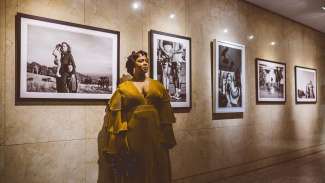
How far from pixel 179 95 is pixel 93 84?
1.60m

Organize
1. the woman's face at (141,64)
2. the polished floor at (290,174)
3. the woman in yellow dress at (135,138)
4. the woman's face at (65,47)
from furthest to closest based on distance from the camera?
1. the polished floor at (290,174)
2. the woman's face at (141,64)
3. the woman's face at (65,47)
4. the woman in yellow dress at (135,138)

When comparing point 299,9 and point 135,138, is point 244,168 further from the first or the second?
point 299,9

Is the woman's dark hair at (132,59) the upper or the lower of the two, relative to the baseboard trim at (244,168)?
upper

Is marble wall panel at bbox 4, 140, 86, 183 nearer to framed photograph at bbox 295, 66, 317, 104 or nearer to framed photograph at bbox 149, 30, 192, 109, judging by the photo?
framed photograph at bbox 149, 30, 192, 109

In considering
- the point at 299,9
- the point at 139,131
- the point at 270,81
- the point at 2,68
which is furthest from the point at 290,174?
the point at 2,68

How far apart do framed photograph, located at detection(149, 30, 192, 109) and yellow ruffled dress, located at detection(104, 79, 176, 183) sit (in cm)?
103

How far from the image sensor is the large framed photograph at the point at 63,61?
11.5 ft

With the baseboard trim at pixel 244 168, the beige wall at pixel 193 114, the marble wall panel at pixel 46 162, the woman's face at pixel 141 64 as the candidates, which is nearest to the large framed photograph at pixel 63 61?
the beige wall at pixel 193 114

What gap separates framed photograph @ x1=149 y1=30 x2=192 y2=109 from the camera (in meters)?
4.84

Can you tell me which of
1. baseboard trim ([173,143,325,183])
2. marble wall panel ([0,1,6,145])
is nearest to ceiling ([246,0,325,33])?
baseboard trim ([173,143,325,183])

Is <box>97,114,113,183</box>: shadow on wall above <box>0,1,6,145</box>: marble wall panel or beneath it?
beneath

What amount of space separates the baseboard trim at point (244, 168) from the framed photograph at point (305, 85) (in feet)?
4.37

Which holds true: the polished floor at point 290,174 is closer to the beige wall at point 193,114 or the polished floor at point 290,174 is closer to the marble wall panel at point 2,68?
the beige wall at point 193,114

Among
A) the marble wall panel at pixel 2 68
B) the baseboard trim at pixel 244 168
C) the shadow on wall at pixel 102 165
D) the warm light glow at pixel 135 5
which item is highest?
the warm light glow at pixel 135 5
